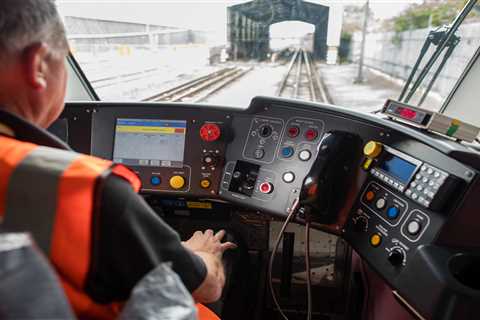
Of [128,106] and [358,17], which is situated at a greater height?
[358,17]

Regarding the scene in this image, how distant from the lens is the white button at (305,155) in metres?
1.54

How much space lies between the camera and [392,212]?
119 cm

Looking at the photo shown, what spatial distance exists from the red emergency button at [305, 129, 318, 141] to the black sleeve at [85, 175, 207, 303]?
0.96 m

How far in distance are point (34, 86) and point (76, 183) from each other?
239 mm

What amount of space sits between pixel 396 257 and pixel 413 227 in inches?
3.7

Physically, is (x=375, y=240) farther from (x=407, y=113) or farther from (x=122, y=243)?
(x=122, y=243)

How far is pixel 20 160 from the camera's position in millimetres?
603

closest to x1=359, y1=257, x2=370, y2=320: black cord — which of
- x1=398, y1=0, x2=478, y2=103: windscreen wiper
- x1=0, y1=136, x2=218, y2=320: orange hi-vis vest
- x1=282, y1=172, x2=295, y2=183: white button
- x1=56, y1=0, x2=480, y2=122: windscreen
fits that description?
x1=282, y1=172, x2=295, y2=183: white button

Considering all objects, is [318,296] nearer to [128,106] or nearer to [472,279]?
[472,279]

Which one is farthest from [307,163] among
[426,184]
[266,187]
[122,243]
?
[122,243]

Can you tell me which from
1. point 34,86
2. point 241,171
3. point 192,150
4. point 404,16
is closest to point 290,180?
point 241,171

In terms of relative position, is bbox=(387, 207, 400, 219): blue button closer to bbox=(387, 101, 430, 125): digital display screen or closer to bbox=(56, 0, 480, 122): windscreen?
bbox=(387, 101, 430, 125): digital display screen

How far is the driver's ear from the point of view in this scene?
2.30ft

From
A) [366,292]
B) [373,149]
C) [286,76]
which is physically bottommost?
[366,292]
